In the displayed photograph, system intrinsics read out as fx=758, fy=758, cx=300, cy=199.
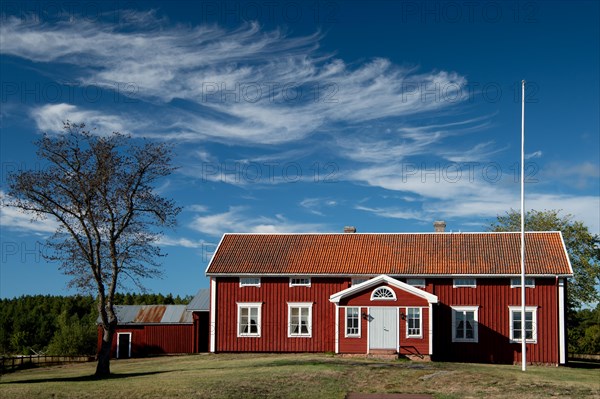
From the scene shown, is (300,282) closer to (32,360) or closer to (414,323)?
(414,323)

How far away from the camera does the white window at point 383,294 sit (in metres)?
38.4

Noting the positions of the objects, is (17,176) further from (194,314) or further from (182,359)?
(194,314)

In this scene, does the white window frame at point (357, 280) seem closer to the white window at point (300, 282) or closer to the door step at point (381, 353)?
the white window at point (300, 282)

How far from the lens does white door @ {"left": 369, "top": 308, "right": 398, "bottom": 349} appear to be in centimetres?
3822

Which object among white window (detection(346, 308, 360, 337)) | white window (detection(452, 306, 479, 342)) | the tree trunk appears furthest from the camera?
white window (detection(452, 306, 479, 342))

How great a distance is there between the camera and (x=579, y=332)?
69312mm

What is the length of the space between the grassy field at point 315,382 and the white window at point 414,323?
441cm

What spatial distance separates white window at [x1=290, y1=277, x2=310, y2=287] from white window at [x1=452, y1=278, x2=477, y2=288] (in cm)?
795

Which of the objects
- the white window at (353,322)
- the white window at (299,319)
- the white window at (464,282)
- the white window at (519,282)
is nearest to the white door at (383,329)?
the white window at (353,322)

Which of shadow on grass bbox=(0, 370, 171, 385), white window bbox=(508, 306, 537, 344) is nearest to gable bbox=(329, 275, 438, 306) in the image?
white window bbox=(508, 306, 537, 344)

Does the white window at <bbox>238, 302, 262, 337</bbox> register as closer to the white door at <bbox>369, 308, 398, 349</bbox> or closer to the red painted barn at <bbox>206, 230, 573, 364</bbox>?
the red painted barn at <bbox>206, 230, 573, 364</bbox>

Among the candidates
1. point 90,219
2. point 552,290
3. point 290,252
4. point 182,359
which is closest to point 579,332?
point 552,290

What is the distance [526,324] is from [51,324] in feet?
224

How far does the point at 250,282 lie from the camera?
42.6 m
